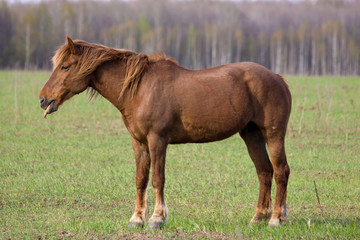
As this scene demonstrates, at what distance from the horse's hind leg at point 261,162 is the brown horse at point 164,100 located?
0.28 feet

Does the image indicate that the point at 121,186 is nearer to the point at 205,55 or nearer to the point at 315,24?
the point at 205,55

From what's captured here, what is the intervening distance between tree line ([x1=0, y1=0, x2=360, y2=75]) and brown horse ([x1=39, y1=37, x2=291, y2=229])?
1624 inches

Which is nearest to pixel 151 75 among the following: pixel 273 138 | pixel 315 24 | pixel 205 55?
pixel 273 138

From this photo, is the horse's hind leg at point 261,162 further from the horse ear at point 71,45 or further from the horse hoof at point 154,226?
the horse ear at point 71,45

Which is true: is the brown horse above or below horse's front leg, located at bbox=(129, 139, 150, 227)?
above

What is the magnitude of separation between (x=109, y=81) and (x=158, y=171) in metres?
1.32

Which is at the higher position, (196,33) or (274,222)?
(274,222)

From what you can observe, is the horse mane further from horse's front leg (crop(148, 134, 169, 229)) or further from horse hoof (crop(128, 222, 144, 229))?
horse hoof (crop(128, 222, 144, 229))

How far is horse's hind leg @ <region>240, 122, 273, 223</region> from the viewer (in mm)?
5855

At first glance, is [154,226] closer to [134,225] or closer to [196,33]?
[134,225]

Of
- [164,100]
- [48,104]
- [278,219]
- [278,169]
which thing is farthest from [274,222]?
[48,104]

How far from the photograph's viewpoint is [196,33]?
208ft

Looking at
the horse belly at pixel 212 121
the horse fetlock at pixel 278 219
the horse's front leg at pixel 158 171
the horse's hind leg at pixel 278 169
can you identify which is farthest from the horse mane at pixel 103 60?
the horse fetlock at pixel 278 219

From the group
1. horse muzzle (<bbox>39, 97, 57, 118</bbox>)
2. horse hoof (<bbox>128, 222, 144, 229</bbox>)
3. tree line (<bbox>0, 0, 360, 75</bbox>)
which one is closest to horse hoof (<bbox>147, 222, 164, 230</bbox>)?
horse hoof (<bbox>128, 222, 144, 229</bbox>)
